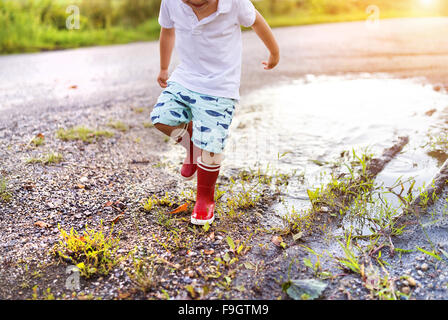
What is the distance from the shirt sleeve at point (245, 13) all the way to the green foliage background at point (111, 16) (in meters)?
7.06

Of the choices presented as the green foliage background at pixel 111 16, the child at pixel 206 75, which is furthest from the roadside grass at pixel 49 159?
the green foliage background at pixel 111 16

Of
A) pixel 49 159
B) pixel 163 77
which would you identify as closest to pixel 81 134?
pixel 49 159

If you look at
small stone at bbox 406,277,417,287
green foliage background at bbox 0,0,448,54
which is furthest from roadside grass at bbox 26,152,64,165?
green foliage background at bbox 0,0,448,54

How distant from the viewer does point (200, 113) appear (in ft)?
8.27

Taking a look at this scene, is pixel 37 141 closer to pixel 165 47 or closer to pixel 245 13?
pixel 165 47

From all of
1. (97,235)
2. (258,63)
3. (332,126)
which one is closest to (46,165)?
(97,235)

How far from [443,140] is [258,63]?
4.28m

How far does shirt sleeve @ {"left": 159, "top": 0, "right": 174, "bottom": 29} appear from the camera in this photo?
2.56 m

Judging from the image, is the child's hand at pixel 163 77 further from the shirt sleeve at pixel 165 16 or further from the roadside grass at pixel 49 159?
the roadside grass at pixel 49 159

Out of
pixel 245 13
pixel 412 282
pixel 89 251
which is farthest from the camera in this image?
pixel 245 13

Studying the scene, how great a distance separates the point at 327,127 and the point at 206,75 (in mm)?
2081
